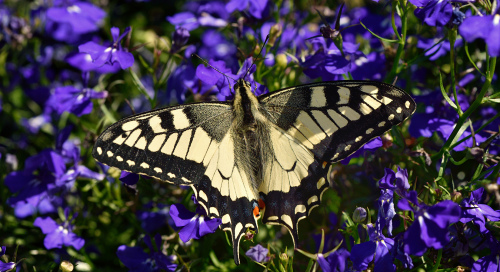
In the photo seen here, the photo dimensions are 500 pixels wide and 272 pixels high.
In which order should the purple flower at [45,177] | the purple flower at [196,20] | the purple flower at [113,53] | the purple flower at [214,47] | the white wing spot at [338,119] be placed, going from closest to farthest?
the white wing spot at [338,119]
the purple flower at [113,53]
the purple flower at [45,177]
the purple flower at [196,20]
the purple flower at [214,47]

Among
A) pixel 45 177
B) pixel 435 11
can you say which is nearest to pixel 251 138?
pixel 435 11

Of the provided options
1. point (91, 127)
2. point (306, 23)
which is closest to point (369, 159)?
point (306, 23)

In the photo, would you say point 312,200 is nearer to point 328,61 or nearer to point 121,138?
point 328,61

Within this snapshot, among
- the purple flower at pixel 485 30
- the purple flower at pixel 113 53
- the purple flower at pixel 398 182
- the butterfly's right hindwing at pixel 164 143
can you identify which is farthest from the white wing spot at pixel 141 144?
the purple flower at pixel 485 30

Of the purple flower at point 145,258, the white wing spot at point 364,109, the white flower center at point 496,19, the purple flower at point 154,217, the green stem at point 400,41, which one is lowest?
the purple flower at point 154,217

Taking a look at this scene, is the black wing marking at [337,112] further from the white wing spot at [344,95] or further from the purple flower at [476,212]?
the purple flower at [476,212]

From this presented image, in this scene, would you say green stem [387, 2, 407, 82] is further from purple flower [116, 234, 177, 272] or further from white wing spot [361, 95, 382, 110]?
purple flower [116, 234, 177, 272]

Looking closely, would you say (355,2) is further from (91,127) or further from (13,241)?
(13,241)
